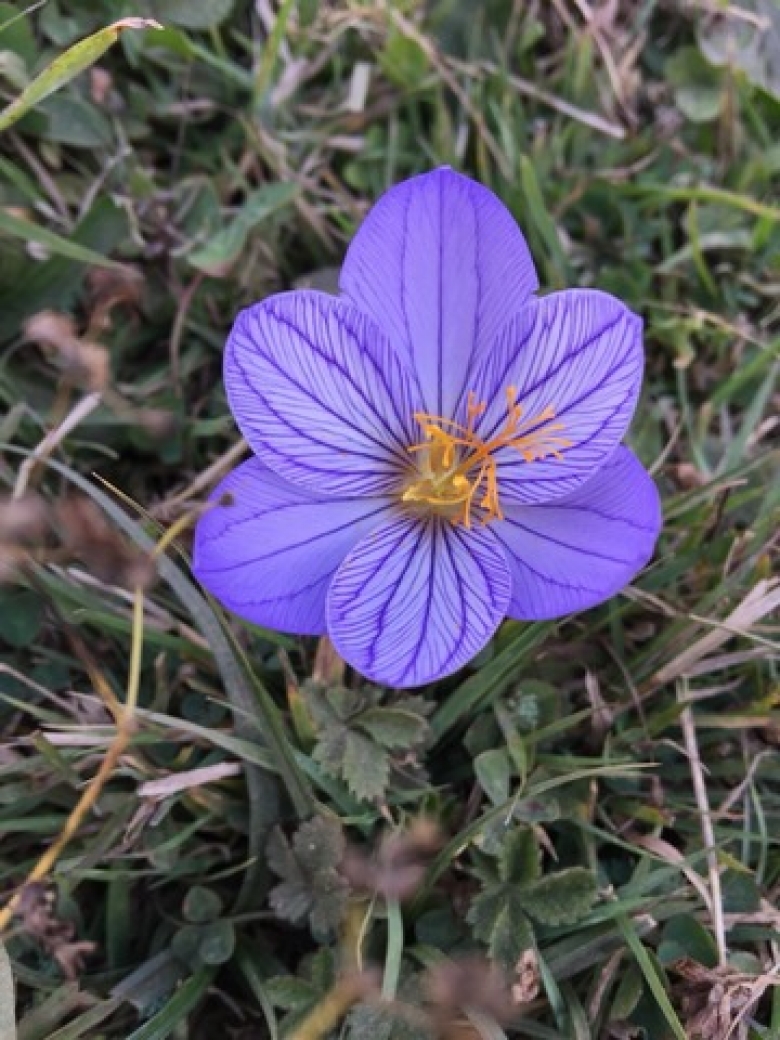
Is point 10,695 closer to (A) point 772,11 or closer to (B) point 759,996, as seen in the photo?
(B) point 759,996

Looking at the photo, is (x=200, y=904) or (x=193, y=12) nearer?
(x=200, y=904)

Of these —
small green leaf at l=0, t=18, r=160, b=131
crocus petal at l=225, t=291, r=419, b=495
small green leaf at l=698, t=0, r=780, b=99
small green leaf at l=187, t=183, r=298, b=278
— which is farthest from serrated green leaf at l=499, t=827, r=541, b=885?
small green leaf at l=698, t=0, r=780, b=99

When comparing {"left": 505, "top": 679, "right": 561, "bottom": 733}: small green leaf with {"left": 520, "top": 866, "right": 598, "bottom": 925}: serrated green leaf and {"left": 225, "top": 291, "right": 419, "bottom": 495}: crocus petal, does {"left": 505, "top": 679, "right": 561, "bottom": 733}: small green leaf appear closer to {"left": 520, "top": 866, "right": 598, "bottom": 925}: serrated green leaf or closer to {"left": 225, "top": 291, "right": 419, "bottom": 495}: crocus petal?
{"left": 520, "top": 866, "right": 598, "bottom": 925}: serrated green leaf

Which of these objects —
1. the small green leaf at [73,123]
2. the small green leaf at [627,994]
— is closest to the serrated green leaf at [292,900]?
the small green leaf at [627,994]

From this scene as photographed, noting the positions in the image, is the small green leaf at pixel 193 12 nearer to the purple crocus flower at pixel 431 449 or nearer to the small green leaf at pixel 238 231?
the small green leaf at pixel 238 231

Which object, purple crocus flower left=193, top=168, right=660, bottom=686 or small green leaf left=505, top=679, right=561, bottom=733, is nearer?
purple crocus flower left=193, top=168, right=660, bottom=686

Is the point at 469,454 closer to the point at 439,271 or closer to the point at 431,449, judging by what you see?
the point at 431,449

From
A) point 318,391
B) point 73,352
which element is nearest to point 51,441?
point 73,352
